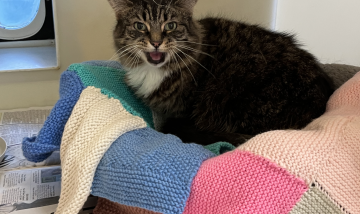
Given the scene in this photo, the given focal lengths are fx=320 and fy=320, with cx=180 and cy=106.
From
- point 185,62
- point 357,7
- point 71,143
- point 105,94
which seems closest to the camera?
point 71,143

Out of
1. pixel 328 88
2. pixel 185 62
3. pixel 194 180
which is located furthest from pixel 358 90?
pixel 194 180

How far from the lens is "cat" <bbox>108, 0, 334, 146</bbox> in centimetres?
106

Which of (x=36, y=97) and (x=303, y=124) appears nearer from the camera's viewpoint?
(x=303, y=124)

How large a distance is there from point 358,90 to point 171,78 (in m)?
0.64

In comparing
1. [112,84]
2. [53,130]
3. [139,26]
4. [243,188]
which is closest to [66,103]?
[53,130]

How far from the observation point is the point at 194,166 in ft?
2.44

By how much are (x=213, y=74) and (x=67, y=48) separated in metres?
0.89

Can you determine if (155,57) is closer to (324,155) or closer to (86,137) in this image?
(86,137)

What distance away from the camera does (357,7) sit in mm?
1578

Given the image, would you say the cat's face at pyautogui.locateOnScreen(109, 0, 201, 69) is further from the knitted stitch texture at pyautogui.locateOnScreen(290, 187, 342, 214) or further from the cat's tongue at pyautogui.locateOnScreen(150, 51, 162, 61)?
the knitted stitch texture at pyautogui.locateOnScreen(290, 187, 342, 214)

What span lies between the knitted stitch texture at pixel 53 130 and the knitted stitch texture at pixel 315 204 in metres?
0.71

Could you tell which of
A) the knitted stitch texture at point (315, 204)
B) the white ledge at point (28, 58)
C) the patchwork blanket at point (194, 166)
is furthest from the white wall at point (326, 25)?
the white ledge at point (28, 58)

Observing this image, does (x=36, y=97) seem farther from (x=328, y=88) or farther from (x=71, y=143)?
(x=328, y=88)

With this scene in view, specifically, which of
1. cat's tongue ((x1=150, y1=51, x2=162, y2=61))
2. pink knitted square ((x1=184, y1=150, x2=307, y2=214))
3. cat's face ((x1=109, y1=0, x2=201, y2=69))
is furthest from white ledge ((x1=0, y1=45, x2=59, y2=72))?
pink knitted square ((x1=184, y1=150, x2=307, y2=214))
